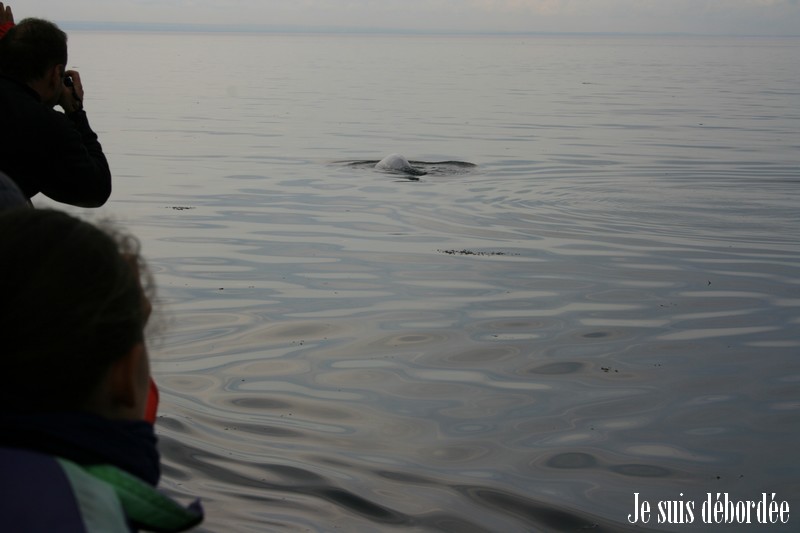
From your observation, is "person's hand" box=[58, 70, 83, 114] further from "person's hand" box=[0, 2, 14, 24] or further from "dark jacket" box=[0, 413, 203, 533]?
"dark jacket" box=[0, 413, 203, 533]

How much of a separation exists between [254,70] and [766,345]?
52.6 meters

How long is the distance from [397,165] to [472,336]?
9.44m

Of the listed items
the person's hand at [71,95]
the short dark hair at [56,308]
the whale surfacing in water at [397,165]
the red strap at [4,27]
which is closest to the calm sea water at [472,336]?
the whale surfacing in water at [397,165]

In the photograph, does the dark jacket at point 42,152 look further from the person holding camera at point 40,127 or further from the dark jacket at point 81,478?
the dark jacket at point 81,478

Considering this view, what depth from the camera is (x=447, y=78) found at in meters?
48.9

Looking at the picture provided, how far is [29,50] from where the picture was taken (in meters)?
4.86

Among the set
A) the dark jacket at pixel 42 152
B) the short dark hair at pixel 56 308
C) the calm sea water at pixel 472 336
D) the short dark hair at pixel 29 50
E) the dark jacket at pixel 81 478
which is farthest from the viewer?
the calm sea water at pixel 472 336

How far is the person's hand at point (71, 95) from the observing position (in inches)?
208

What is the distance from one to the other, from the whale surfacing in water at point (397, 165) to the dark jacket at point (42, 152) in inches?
451

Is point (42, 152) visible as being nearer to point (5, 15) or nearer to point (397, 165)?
point (5, 15)

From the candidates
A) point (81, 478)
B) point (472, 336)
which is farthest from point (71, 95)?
point (81, 478)

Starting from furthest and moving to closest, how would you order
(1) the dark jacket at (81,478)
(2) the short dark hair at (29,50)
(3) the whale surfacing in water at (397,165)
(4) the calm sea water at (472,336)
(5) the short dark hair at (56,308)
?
(3) the whale surfacing in water at (397,165) → (4) the calm sea water at (472,336) → (2) the short dark hair at (29,50) → (5) the short dark hair at (56,308) → (1) the dark jacket at (81,478)

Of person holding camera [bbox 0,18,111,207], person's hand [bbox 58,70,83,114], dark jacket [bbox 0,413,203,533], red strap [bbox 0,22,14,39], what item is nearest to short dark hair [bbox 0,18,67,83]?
person holding camera [bbox 0,18,111,207]

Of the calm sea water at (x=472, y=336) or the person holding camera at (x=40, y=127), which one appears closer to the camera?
the person holding camera at (x=40, y=127)
